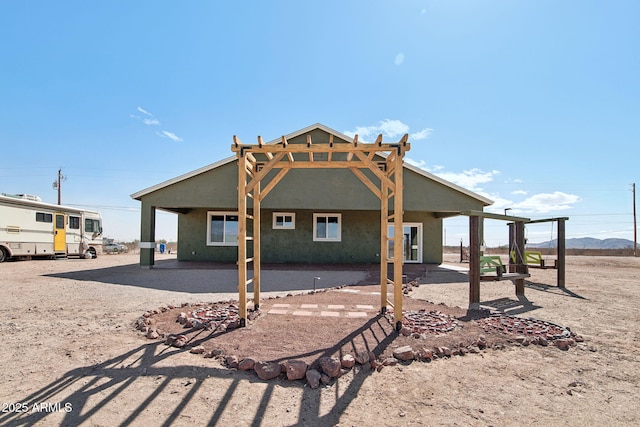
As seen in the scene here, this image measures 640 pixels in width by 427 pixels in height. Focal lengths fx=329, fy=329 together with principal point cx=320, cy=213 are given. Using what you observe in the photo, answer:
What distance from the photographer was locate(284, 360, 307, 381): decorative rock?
3.29 meters

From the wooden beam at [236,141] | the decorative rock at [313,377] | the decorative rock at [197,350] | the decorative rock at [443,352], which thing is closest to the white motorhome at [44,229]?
the wooden beam at [236,141]

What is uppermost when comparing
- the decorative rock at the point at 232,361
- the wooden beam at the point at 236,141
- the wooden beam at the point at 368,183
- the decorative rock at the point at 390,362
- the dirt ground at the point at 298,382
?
the wooden beam at the point at 236,141

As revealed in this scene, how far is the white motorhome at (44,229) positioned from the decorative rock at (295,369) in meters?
17.5

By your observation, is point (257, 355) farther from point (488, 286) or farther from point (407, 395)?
point (488, 286)

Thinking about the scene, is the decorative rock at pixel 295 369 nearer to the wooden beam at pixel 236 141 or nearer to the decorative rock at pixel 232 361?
the decorative rock at pixel 232 361

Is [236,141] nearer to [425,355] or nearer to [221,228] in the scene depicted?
[425,355]

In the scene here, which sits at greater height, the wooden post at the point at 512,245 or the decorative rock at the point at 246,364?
the wooden post at the point at 512,245

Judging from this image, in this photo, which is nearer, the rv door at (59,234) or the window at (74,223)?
the rv door at (59,234)

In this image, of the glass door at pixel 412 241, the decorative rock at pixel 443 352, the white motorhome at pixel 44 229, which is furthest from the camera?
the glass door at pixel 412 241

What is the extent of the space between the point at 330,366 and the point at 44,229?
19112mm

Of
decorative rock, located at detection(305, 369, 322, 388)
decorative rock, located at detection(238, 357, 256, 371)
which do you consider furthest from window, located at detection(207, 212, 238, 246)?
decorative rock, located at detection(305, 369, 322, 388)

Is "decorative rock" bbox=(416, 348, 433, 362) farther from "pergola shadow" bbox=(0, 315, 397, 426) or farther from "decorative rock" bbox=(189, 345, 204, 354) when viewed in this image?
"decorative rock" bbox=(189, 345, 204, 354)

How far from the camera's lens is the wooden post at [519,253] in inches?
320

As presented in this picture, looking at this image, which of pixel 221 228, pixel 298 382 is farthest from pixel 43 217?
pixel 298 382
